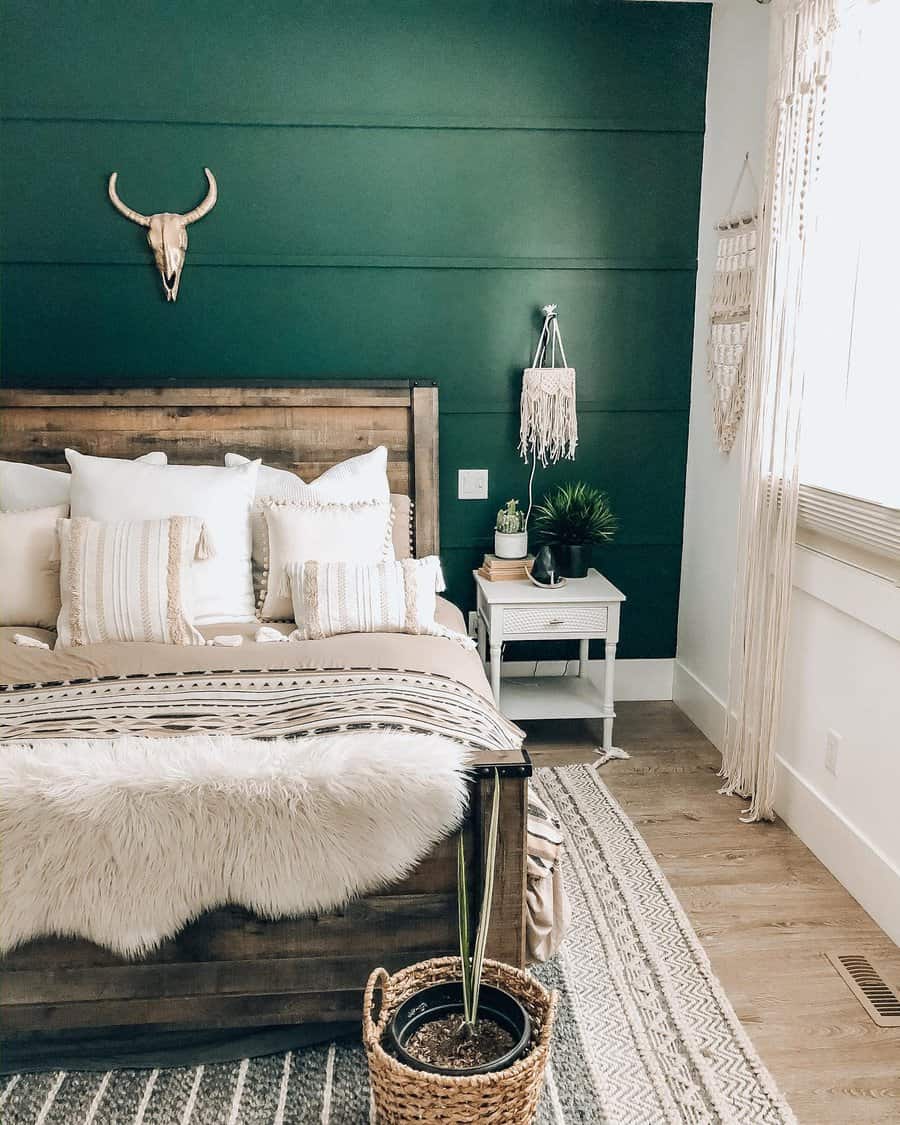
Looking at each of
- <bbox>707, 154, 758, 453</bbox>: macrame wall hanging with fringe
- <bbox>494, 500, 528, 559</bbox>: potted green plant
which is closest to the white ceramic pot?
<bbox>494, 500, 528, 559</bbox>: potted green plant

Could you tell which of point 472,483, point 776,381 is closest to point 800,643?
point 776,381

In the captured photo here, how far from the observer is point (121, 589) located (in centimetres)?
255

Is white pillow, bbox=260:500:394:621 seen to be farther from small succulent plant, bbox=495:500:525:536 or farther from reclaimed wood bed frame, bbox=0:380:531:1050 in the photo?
reclaimed wood bed frame, bbox=0:380:531:1050

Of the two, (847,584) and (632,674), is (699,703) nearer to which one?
(632,674)

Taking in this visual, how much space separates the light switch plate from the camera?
358cm

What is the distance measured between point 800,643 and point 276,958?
1.78 meters

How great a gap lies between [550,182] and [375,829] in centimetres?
260

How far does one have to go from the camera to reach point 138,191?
129 inches

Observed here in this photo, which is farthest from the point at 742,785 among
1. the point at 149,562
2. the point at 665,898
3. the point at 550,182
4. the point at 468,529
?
the point at 550,182

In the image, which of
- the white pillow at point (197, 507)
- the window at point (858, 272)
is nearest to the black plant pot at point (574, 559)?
the window at point (858, 272)

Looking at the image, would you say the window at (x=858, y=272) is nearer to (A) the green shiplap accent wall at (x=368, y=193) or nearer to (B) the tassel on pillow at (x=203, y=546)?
(A) the green shiplap accent wall at (x=368, y=193)

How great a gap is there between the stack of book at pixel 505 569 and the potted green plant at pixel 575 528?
0.14 meters

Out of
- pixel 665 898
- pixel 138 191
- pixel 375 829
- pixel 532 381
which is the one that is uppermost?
pixel 138 191

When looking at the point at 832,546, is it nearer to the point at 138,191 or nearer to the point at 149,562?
the point at 149,562
